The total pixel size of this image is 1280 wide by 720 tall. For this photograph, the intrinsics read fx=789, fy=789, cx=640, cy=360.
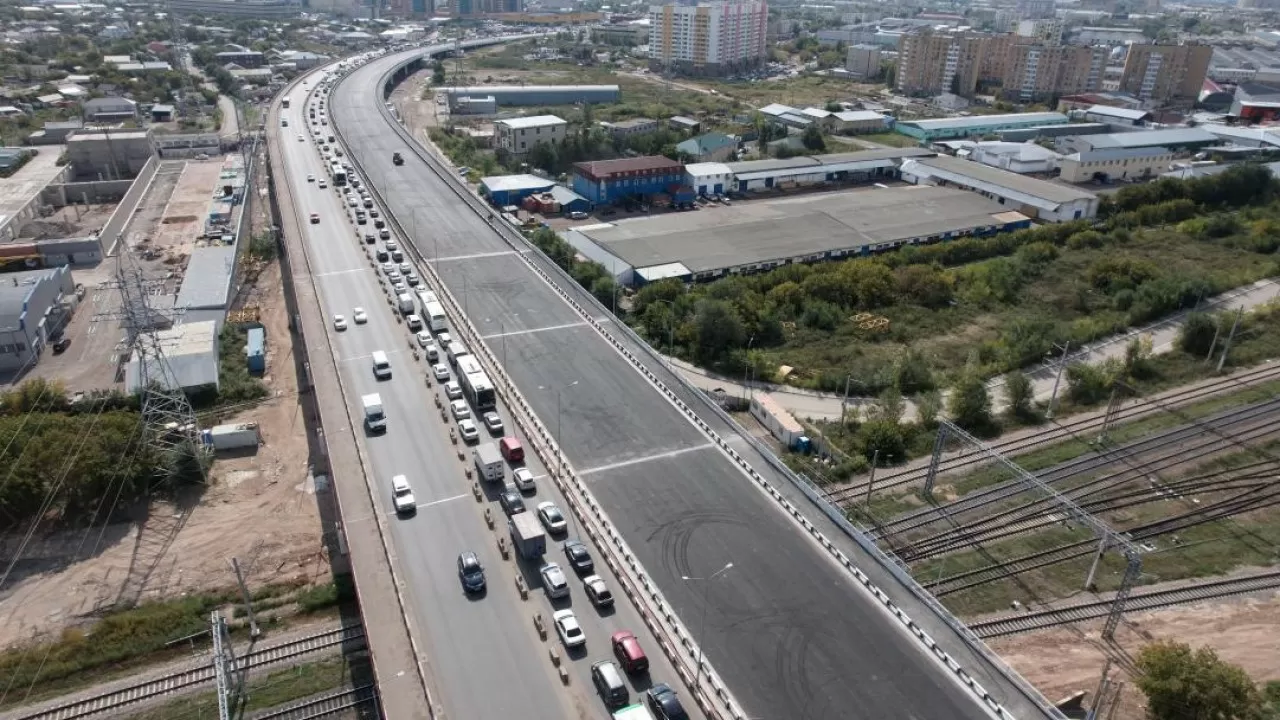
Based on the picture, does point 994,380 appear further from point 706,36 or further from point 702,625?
point 706,36

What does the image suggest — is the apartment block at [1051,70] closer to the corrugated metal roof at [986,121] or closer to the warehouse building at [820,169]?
the corrugated metal roof at [986,121]

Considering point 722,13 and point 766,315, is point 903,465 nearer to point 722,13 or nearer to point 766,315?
point 766,315

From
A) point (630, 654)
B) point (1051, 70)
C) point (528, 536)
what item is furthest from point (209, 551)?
point (1051, 70)

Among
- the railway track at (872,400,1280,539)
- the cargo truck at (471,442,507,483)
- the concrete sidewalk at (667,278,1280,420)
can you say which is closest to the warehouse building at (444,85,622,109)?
the concrete sidewalk at (667,278,1280,420)

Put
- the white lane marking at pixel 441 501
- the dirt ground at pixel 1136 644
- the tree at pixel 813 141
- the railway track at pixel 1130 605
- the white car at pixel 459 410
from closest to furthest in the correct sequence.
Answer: the dirt ground at pixel 1136 644 → the white lane marking at pixel 441 501 → the railway track at pixel 1130 605 → the white car at pixel 459 410 → the tree at pixel 813 141

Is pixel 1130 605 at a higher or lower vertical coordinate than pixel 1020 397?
lower

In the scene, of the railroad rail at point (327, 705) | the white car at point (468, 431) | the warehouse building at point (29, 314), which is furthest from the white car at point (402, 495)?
the warehouse building at point (29, 314)

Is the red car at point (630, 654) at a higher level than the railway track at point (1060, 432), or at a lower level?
higher

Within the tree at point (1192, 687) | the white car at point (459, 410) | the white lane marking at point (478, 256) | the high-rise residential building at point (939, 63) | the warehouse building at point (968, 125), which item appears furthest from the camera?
the high-rise residential building at point (939, 63)
